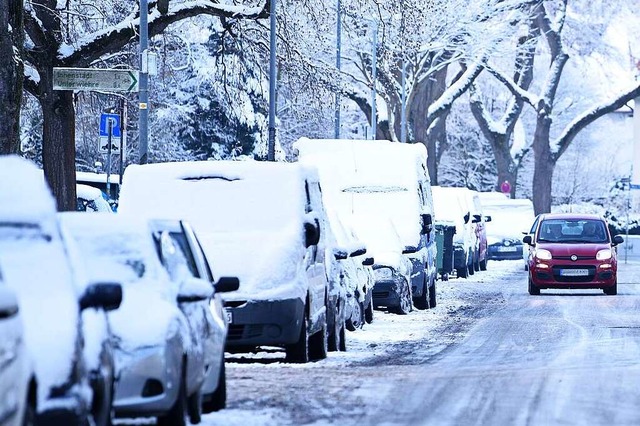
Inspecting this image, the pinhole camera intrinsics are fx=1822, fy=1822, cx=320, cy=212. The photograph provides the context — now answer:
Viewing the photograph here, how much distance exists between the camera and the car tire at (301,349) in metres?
17.0

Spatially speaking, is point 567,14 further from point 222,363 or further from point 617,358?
point 222,363

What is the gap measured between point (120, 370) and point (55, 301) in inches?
69.3

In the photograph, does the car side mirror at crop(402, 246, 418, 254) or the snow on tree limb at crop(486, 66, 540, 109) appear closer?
the car side mirror at crop(402, 246, 418, 254)

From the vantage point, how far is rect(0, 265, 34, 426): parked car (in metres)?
7.30

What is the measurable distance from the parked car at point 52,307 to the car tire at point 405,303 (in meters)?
16.5

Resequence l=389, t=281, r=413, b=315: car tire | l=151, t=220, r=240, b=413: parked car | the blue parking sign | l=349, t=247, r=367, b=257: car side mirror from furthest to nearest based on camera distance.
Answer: the blue parking sign, l=389, t=281, r=413, b=315: car tire, l=349, t=247, r=367, b=257: car side mirror, l=151, t=220, r=240, b=413: parked car

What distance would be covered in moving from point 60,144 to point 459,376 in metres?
16.6

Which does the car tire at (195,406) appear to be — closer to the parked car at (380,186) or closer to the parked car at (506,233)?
the parked car at (380,186)

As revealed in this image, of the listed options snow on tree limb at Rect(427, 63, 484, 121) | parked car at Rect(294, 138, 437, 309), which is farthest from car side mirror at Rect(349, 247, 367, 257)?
snow on tree limb at Rect(427, 63, 484, 121)

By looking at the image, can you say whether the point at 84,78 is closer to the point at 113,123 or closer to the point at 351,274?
the point at 351,274

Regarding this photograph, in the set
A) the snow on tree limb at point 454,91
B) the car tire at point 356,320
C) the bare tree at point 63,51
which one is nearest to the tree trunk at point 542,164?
the snow on tree limb at point 454,91

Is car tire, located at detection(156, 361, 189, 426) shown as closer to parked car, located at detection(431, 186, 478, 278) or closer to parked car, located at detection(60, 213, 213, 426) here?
parked car, located at detection(60, 213, 213, 426)

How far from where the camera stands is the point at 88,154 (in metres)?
65.2

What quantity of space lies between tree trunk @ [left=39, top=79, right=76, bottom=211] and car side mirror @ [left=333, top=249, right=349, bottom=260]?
35.8ft
